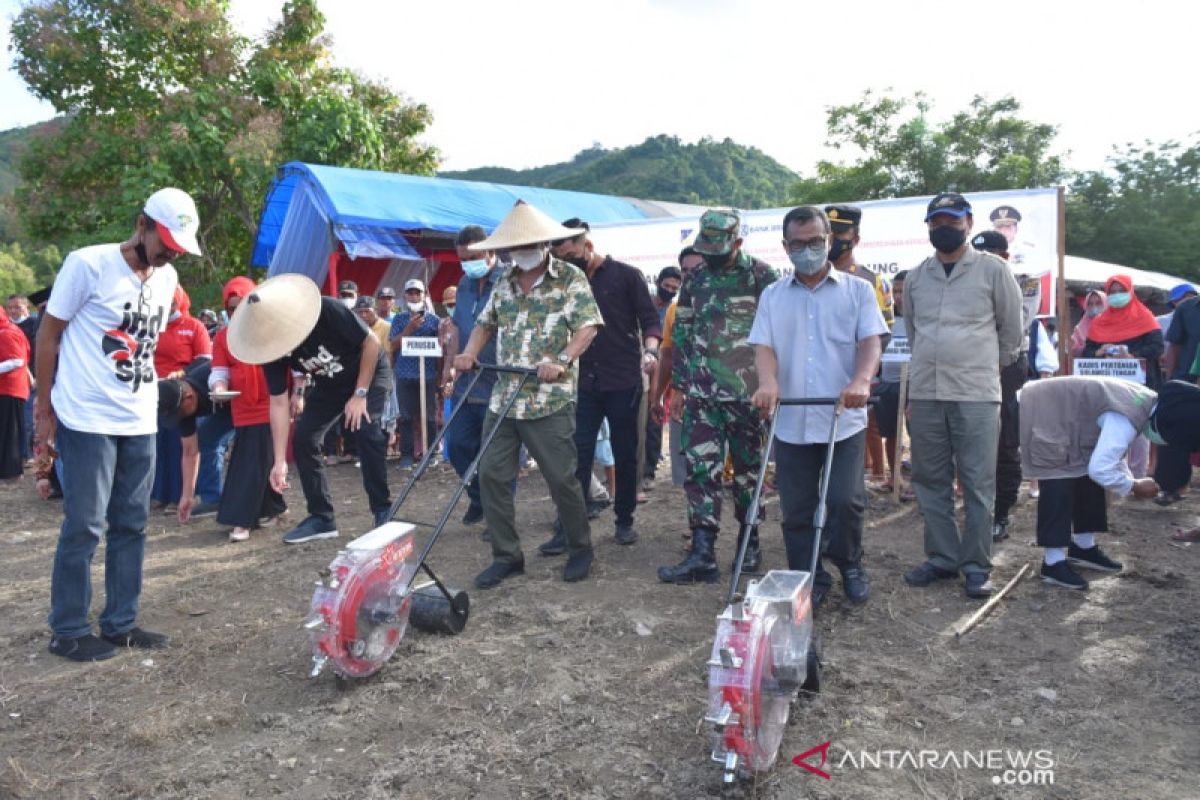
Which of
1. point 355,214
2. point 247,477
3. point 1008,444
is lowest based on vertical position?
point 247,477

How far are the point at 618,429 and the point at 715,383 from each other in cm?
97

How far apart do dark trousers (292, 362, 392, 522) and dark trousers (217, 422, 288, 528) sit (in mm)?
499

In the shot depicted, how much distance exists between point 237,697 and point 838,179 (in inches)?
1274

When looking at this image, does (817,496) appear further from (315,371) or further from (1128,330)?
(1128,330)

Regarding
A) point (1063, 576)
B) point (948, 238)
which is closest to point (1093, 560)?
point (1063, 576)

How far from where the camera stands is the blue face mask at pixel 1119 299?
777 cm

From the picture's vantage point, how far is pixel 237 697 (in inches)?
142

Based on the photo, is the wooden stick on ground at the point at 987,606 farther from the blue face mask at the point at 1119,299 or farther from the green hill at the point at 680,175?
the green hill at the point at 680,175

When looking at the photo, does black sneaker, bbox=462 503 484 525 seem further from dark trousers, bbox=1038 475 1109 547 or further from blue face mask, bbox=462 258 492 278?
dark trousers, bbox=1038 475 1109 547

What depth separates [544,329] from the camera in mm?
4684

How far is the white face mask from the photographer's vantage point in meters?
4.60

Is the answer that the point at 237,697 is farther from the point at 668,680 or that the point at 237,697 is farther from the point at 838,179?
the point at 838,179

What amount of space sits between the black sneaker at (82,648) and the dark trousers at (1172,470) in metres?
6.74

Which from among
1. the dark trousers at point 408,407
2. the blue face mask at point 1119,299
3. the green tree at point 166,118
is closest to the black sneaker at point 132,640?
the dark trousers at point 408,407
